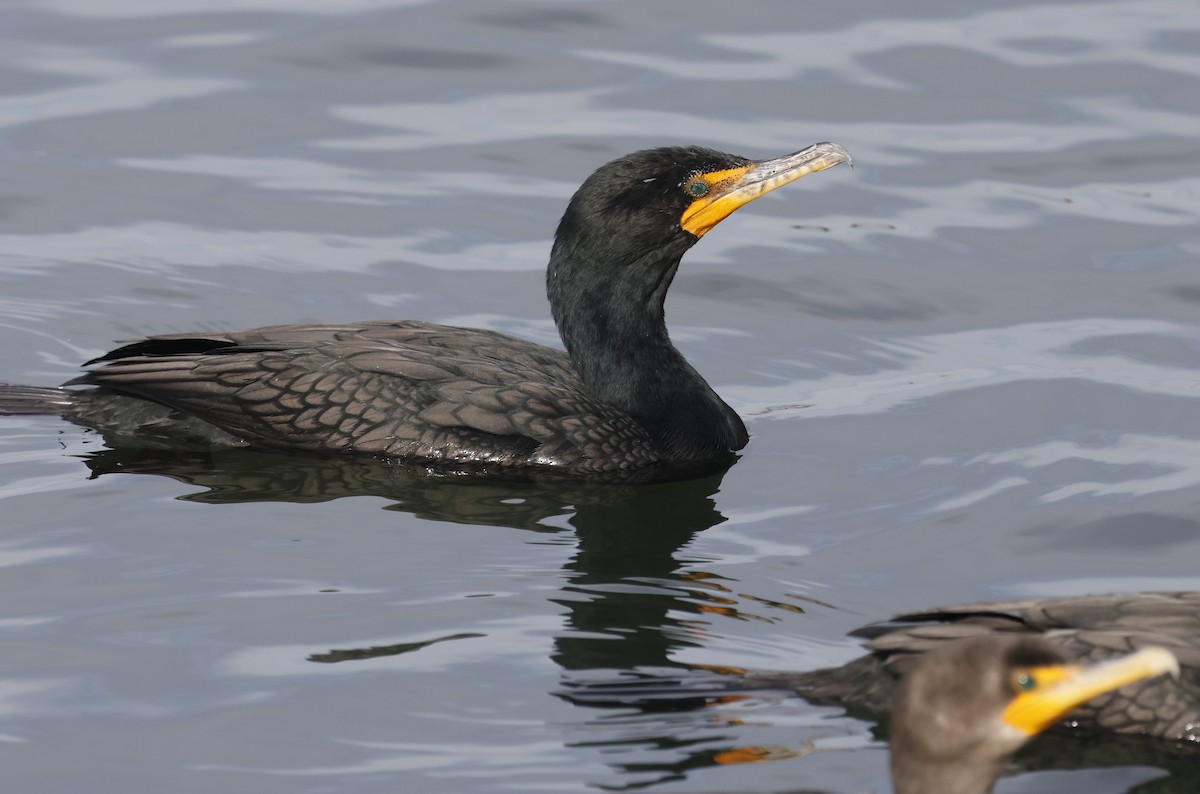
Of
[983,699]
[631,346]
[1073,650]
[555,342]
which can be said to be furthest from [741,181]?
[983,699]

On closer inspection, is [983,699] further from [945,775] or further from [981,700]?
[945,775]

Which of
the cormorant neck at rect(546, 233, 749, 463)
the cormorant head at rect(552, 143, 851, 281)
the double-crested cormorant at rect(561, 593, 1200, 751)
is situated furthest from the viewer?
the cormorant neck at rect(546, 233, 749, 463)

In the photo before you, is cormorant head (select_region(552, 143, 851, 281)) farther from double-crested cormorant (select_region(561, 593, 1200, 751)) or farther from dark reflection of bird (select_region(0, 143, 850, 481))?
double-crested cormorant (select_region(561, 593, 1200, 751))

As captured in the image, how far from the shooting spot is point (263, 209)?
12.5m

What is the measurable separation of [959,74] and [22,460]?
27.0ft

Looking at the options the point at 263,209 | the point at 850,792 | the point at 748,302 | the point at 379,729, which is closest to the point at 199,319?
the point at 263,209

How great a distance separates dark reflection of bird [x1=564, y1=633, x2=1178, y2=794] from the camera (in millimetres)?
5082

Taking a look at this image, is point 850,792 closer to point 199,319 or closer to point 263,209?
point 199,319

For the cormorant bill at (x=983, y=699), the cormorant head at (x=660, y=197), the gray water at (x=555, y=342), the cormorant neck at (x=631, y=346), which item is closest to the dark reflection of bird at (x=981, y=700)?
the cormorant bill at (x=983, y=699)

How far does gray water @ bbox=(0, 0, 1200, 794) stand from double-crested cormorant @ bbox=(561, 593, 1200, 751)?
0.12 meters

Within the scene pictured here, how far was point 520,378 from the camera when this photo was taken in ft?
29.3

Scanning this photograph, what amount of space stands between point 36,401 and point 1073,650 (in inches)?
202

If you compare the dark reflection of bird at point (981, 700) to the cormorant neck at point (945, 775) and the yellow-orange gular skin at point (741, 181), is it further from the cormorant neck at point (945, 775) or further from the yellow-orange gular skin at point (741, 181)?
the yellow-orange gular skin at point (741, 181)

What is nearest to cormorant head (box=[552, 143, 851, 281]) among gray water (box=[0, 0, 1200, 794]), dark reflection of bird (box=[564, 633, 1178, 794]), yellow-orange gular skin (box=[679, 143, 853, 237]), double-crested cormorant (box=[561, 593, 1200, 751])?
Result: yellow-orange gular skin (box=[679, 143, 853, 237])
